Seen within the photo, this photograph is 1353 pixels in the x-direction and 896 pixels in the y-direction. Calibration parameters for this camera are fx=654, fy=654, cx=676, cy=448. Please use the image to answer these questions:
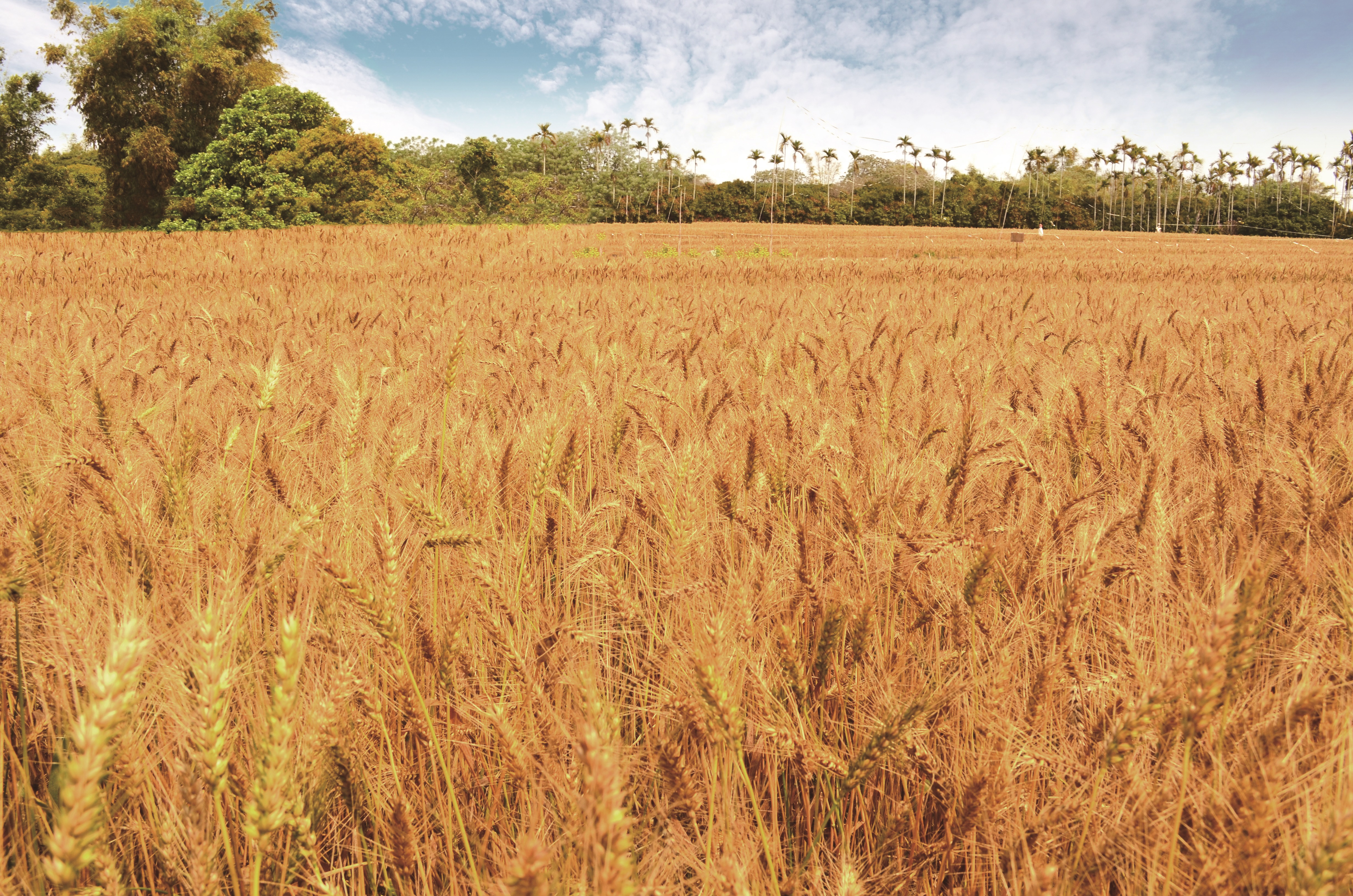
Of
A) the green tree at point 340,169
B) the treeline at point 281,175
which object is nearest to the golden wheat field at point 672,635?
the treeline at point 281,175

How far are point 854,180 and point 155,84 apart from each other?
6962 cm

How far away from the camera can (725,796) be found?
0.84 metres

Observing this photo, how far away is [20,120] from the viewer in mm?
38531

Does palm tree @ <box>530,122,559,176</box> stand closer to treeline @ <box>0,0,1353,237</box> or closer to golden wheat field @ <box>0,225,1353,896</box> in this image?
treeline @ <box>0,0,1353,237</box>

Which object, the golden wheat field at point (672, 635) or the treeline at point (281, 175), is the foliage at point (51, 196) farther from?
the golden wheat field at point (672, 635)

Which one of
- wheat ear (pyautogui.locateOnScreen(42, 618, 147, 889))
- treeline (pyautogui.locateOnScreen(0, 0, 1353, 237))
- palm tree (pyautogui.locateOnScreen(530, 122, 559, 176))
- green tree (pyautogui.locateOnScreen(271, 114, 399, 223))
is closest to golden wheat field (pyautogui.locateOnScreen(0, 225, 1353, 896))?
wheat ear (pyautogui.locateOnScreen(42, 618, 147, 889))

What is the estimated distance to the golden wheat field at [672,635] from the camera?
2.44 ft

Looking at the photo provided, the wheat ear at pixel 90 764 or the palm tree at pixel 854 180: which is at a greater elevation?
the palm tree at pixel 854 180

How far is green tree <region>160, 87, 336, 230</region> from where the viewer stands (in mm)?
23844

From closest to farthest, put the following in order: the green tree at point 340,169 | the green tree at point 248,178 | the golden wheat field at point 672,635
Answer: the golden wheat field at point 672,635 < the green tree at point 248,178 < the green tree at point 340,169

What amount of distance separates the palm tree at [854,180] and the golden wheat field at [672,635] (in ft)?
157

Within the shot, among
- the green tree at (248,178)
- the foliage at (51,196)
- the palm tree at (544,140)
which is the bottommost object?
the green tree at (248,178)

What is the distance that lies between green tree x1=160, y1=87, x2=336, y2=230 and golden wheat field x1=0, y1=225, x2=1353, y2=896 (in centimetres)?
2617

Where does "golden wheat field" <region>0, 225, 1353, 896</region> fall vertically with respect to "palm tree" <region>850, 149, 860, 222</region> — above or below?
below
